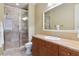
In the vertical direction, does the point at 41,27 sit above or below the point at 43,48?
above

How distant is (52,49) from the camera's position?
1.58 m

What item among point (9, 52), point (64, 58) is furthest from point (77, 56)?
point (9, 52)

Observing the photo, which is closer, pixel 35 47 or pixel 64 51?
pixel 64 51

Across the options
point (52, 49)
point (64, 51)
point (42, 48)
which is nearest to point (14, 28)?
point (42, 48)

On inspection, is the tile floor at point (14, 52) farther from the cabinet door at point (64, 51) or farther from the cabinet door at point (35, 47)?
the cabinet door at point (64, 51)

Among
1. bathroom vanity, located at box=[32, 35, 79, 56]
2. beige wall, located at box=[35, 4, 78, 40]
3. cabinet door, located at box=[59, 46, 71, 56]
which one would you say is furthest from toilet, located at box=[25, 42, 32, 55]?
cabinet door, located at box=[59, 46, 71, 56]

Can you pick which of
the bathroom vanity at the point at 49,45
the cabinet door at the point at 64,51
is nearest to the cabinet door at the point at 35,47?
the bathroom vanity at the point at 49,45

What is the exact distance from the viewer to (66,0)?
1551mm

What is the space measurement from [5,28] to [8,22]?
80 millimetres

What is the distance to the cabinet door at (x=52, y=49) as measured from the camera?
1546mm

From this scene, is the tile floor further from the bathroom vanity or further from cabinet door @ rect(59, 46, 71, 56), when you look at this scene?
cabinet door @ rect(59, 46, 71, 56)

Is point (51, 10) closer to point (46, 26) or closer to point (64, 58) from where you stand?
point (46, 26)

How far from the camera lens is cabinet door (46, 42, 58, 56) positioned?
1546 mm

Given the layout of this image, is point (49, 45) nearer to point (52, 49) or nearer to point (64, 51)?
point (52, 49)
